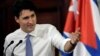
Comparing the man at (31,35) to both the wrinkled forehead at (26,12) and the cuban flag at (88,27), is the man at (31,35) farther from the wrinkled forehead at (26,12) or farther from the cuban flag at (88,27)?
the cuban flag at (88,27)

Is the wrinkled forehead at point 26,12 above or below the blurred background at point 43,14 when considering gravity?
above

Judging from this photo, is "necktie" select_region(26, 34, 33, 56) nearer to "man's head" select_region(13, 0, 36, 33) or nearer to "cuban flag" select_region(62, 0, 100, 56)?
"man's head" select_region(13, 0, 36, 33)

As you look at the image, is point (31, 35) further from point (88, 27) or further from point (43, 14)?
point (43, 14)

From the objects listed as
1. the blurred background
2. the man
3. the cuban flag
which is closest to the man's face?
the man

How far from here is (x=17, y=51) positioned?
269 cm

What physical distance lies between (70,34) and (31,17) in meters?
0.26

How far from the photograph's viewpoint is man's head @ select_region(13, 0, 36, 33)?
2613mm

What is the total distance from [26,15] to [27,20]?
0.10 feet

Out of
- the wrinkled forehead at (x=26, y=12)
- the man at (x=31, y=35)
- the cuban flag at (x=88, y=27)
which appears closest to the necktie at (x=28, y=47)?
→ the man at (x=31, y=35)

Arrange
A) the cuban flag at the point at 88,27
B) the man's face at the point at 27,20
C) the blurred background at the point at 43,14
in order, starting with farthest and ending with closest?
the blurred background at the point at 43,14, the man's face at the point at 27,20, the cuban flag at the point at 88,27

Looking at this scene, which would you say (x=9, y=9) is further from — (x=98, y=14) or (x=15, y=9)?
(x=98, y=14)

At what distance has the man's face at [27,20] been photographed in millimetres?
2605

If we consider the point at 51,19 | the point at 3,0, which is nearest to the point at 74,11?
the point at 51,19

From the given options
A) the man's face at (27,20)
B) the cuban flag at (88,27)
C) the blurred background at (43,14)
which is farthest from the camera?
the blurred background at (43,14)
